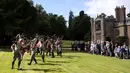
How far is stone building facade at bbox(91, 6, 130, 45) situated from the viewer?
252 feet

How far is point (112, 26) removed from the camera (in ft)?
277

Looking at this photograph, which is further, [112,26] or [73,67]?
[112,26]

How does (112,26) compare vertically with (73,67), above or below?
above

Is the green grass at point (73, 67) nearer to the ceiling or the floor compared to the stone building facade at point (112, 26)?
nearer to the floor

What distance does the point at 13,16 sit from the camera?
61781 millimetres

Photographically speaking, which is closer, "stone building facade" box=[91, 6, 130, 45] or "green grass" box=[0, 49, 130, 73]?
"green grass" box=[0, 49, 130, 73]

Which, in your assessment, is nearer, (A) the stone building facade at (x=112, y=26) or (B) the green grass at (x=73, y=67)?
(B) the green grass at (x=73, y=67)

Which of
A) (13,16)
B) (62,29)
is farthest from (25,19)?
(62,29)

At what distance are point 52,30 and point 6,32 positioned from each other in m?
61.4

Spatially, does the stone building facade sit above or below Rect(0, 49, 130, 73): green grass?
above

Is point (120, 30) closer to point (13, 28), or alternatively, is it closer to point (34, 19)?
point (34, 19)

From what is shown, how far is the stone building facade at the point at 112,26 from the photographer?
76875 mm

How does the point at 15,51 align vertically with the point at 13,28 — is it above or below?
below

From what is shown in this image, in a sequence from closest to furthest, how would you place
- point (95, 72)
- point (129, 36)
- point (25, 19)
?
point (95, 72), point (25, 19), point (129, 36)
